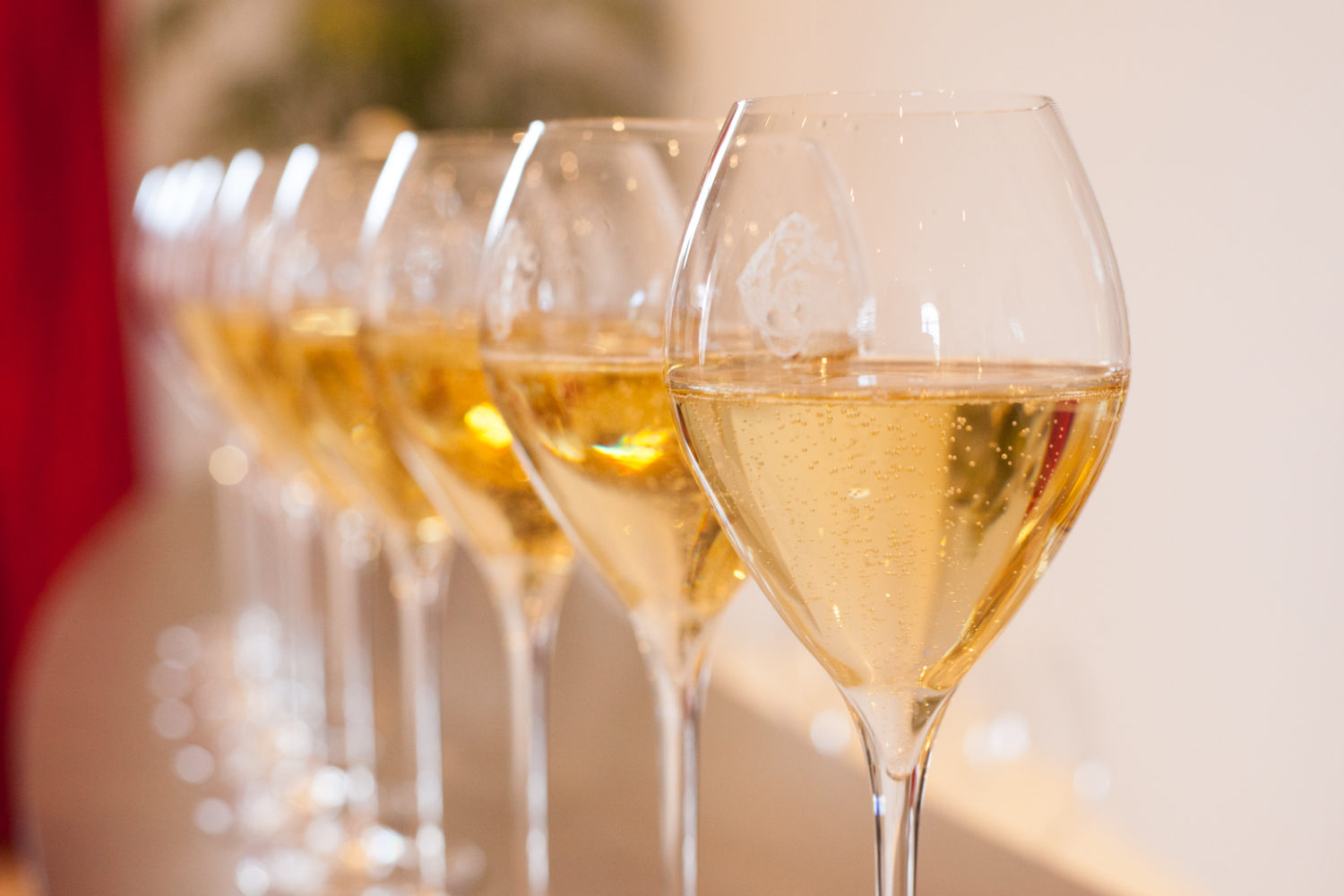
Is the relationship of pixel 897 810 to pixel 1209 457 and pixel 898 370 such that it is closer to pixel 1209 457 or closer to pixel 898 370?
pixel 898 370

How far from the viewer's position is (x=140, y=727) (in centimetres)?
109

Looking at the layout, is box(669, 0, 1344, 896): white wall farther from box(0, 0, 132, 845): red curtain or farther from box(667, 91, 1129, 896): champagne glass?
box(0, 0, 132, 845): red curtain

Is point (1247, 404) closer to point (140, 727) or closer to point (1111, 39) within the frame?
point (1111, 39)

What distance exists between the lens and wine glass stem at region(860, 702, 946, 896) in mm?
412

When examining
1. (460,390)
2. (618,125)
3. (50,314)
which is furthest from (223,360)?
(50,314)

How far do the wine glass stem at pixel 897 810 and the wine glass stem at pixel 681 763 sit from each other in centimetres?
12

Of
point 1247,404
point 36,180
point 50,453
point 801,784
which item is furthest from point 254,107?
point 801,784

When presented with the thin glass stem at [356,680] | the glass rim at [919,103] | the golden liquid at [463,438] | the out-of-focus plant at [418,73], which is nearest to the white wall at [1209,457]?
the thin glass stem at [356,680]

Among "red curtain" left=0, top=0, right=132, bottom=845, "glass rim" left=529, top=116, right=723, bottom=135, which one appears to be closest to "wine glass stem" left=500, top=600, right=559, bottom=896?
"glass rim" left=529, top=116, right=723, bottom=135

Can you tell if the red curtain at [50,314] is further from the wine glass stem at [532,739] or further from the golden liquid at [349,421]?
the wine glass stem at [532,739]

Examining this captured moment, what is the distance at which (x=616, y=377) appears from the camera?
527 millimetres

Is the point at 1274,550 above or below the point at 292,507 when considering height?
below

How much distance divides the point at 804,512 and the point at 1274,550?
1.45m

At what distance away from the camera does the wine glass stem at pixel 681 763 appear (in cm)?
54
